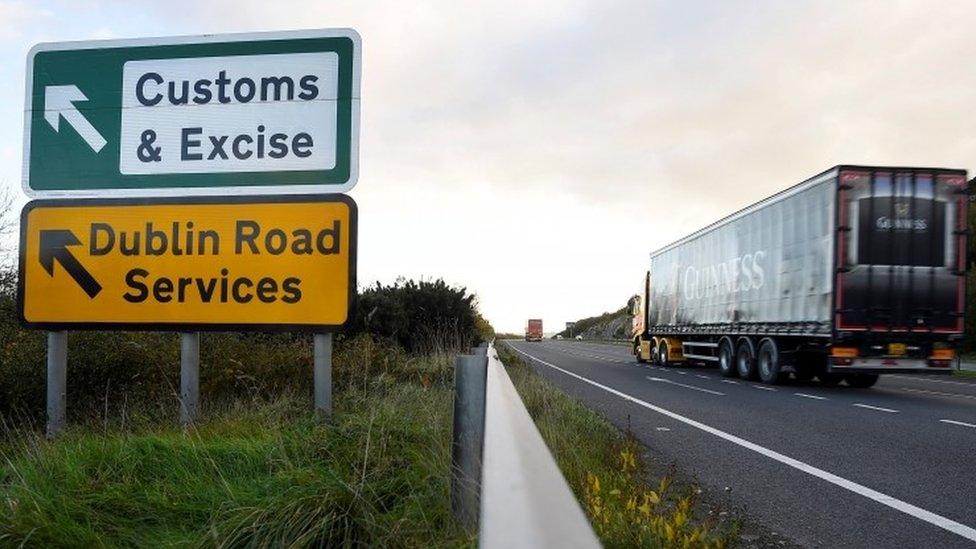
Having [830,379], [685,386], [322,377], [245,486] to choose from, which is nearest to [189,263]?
[322,377]

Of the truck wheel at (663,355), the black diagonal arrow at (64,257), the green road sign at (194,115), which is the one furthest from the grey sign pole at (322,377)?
the truck wheel at (663,355)

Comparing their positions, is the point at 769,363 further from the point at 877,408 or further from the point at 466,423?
the point at 466,423

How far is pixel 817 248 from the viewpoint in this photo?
16.8 m

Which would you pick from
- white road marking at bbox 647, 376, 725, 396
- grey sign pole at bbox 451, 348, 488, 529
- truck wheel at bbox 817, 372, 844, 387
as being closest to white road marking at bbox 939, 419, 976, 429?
white road marking at bbox 647, 376, 725, 396

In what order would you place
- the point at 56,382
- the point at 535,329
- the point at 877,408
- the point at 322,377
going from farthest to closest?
1. the point at 535,329
2. the point at 877,408
3. the point at 56,382
4. the point at 322,377

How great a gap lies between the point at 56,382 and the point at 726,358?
1897cm

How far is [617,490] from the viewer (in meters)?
4.32

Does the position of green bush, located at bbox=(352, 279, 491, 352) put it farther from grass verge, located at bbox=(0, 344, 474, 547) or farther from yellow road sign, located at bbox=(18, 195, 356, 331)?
grass verge, located at bbox=(0, 344, 474, 547)

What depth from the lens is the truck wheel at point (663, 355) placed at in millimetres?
29250

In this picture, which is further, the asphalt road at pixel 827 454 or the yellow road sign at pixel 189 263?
the yellow road sign at pixel 189 263

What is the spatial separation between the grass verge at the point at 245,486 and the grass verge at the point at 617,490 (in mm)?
918

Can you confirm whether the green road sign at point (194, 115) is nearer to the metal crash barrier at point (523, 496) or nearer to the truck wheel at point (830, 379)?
the metal crash barrier at point (523, 496)

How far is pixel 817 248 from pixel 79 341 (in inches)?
552

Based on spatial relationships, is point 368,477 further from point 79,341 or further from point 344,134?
point 79,341
